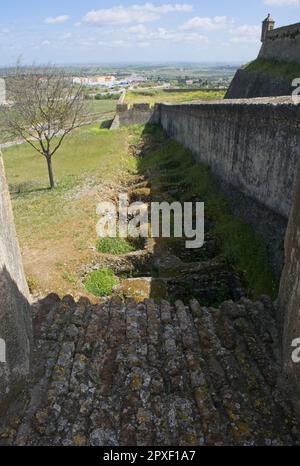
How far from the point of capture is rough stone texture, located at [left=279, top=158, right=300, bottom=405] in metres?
4.10

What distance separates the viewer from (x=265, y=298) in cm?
555

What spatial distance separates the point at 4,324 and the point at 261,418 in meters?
2.85

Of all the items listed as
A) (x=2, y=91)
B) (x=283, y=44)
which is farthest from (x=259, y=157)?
(x=283, y=44)

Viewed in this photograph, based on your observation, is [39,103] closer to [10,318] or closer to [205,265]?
[205,265]

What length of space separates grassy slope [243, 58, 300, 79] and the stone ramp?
2021 cm

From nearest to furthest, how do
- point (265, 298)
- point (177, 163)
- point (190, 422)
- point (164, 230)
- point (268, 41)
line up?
point (190, 422), point (265, 298), point (164, 230), point (177, 163), point (268, 41)

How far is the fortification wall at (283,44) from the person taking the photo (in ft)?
78.3

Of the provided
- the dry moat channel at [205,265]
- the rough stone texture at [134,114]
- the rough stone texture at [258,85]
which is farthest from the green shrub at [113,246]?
the rough stone texture at [134,114]
